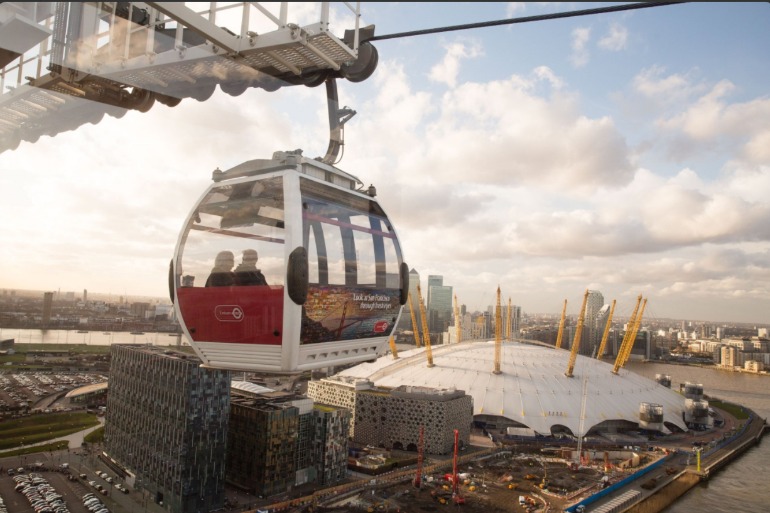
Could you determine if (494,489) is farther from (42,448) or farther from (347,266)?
(42,448)

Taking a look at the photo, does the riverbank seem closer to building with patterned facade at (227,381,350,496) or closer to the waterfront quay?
the waterfront quay

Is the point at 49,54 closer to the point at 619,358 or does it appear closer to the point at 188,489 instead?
the point at 188,489

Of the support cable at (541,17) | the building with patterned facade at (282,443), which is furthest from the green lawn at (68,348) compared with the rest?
the support cable at (541,17)

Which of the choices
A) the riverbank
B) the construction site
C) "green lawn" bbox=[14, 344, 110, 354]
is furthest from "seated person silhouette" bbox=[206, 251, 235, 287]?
"green lawn" bbox=[14, 344, 110, 354]

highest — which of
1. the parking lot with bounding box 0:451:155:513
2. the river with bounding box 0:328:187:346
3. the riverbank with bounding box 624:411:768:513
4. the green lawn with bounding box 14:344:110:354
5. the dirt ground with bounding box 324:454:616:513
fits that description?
the river with bounding box 0:328:187:346

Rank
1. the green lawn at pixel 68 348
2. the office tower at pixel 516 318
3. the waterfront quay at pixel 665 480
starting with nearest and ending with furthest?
the waterfront quay at pixel 665 480, the green lawn at pixel 68 348, the office tower at pixel 516 318

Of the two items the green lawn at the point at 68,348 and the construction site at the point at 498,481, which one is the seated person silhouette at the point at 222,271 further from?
the green lawn at the point at 68,348
